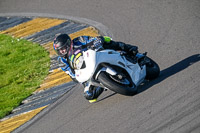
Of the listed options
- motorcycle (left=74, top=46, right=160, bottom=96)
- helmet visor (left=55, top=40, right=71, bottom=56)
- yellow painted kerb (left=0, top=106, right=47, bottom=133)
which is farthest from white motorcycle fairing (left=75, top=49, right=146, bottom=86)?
yellow painted kerb (left=0, top=106, right=47, bottom=133)

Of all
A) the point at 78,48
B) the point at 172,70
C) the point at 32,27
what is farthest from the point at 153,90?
the point at 32,27

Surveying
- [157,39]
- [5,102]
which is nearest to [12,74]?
[5,102]

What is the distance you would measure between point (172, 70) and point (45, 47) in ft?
17.4

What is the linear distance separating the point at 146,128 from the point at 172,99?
35.0 inches

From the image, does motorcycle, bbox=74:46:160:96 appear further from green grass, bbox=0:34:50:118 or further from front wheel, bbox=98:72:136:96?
green grass, bbox=0:34:50:118

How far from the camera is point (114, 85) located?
6.75 metres

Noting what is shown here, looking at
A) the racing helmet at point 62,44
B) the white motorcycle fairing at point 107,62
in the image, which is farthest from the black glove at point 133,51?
the racing helmet at point 62,44

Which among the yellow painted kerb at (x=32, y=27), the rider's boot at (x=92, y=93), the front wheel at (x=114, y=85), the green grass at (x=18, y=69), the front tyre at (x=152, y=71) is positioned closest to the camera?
the front wheel at (x=114, y=85)

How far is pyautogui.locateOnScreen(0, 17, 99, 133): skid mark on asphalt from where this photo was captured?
8.46 meters

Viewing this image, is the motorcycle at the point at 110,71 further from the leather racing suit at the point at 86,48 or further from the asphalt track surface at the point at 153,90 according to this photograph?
the asphalt track surface at the point at 153,90

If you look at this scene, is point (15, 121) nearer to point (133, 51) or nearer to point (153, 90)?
point (133, 51)

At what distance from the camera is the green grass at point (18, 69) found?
9.58 metres

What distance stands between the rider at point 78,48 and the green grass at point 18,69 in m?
2.32

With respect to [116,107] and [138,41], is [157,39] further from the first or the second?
[116,107]
